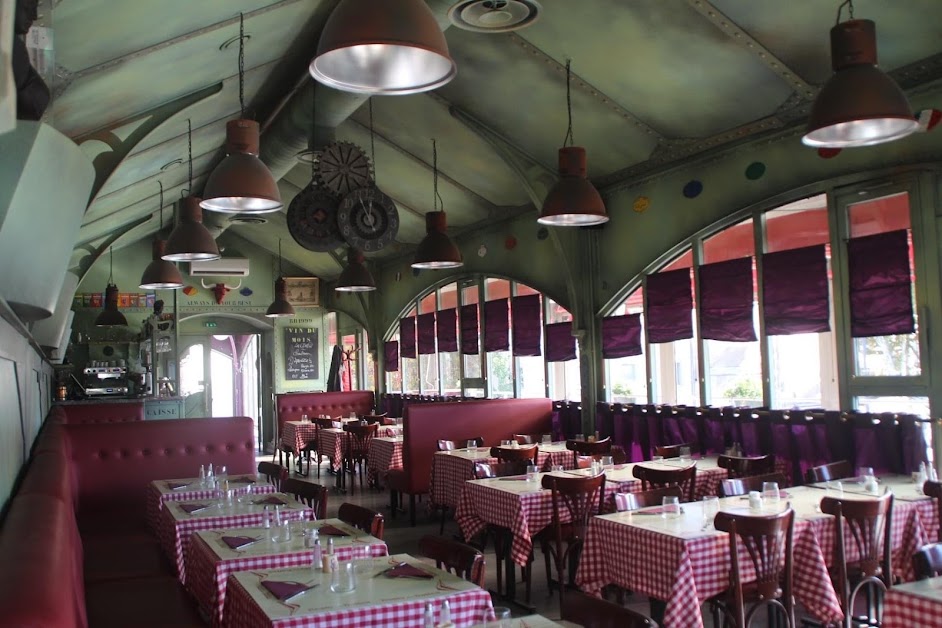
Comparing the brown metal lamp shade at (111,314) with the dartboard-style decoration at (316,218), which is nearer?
the dartboard-style decoration at (316,218)

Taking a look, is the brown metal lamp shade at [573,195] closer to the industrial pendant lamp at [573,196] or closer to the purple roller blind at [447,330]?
the industrial pendant lamp at [573,196]

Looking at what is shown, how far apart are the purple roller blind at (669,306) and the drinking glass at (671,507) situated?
3.48 metres

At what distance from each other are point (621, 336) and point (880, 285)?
3.12 metres

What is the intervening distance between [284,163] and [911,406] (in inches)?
282

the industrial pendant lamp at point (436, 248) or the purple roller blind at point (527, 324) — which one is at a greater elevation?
the industrial pendant lamp at point (436, 248)

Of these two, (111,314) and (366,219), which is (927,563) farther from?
(111,314)

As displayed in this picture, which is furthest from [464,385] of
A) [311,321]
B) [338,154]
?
[311,321]

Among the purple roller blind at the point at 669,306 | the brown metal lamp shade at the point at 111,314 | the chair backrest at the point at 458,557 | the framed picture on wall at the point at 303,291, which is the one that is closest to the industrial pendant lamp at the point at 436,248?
the purple roller blind at the point at 669,306

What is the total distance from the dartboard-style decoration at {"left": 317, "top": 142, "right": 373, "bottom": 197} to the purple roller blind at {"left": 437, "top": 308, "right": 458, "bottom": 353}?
4.58 meters

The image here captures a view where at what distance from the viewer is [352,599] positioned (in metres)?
3.07

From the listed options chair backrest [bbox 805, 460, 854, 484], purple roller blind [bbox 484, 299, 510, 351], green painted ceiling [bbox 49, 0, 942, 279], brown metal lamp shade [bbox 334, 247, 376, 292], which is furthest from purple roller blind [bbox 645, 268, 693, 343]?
purple roller blind [bbox 484, 299, 510, 351]

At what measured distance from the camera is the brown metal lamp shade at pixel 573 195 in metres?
5.53

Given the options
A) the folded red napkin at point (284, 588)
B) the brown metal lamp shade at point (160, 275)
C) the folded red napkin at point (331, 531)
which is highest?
the brown metal lamp shade at point (160, 275)

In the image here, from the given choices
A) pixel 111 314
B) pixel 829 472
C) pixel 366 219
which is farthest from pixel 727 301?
pixel 111 314
